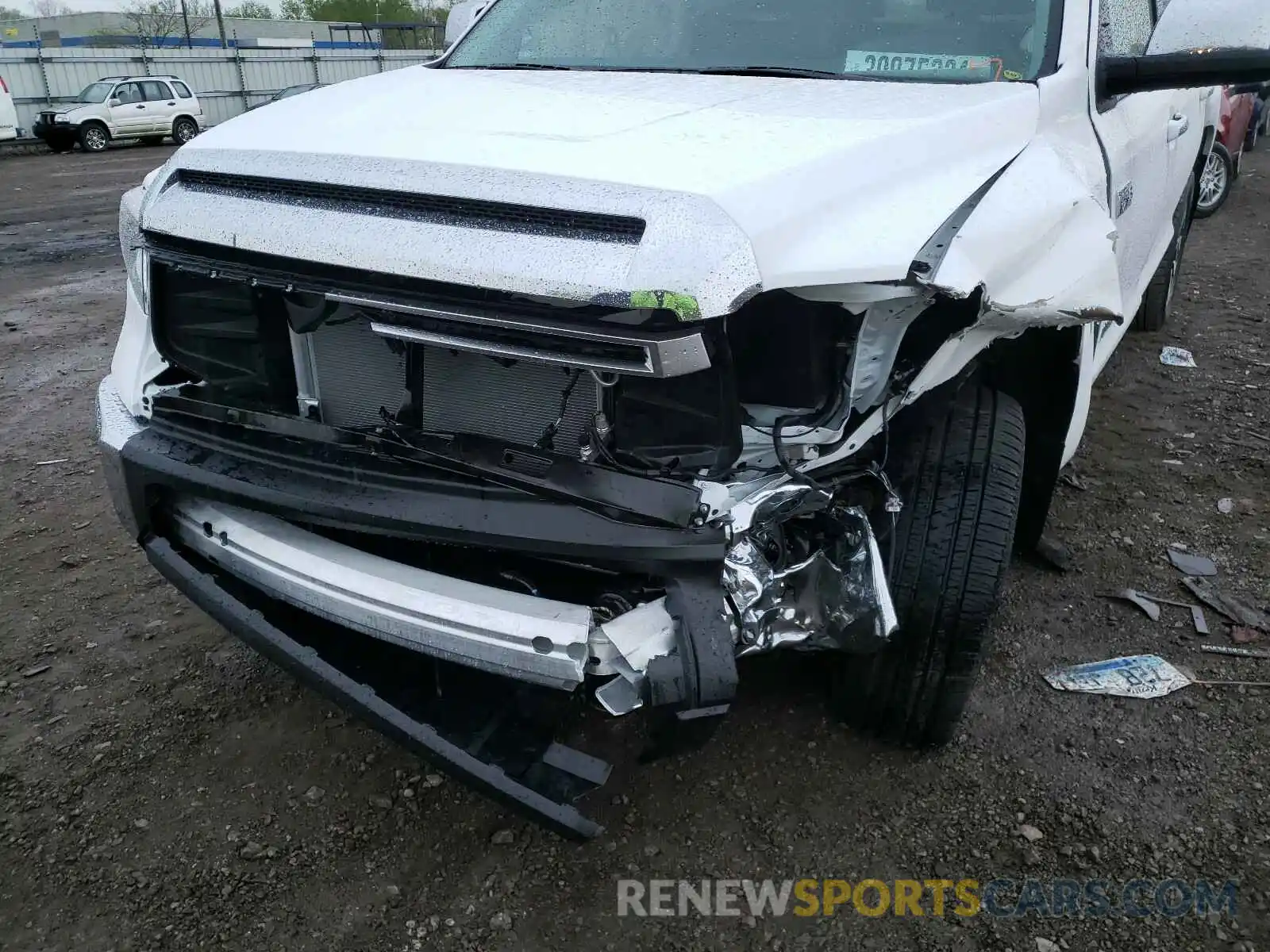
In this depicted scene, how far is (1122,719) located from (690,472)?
1531mm

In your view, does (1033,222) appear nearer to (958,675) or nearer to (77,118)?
(958,675)

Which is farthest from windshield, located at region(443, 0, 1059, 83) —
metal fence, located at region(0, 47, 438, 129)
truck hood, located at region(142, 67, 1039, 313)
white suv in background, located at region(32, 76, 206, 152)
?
white suv in background, located at region(32, 76, 206, 152)

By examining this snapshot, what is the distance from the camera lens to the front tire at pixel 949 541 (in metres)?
2.20

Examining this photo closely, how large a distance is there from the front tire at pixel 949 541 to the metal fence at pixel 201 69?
19.7 metres

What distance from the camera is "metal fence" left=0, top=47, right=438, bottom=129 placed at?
836 inches

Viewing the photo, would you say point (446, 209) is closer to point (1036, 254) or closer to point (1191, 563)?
point (1036, 254)

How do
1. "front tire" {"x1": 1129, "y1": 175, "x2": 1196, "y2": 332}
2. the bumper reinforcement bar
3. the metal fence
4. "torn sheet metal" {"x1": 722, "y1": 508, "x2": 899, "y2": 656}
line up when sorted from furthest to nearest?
the metal fence < "front tire" {"x1": 1129, "y1": 175, "x2": 1196, "y2": 332} < "torn sheet metal" {"x1": 722, "y1": 508, "x2": 899, "y2": 656} < the bumper reinforcement bar

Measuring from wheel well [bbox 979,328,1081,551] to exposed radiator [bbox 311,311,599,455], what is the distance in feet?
3.45

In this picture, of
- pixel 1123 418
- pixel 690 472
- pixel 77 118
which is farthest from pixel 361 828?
pixel 77 118

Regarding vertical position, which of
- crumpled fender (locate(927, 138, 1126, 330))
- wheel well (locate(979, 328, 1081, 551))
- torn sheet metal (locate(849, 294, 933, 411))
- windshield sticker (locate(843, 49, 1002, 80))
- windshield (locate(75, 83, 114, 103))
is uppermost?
windshield sticker (locate(843, 49, 1002, 80))

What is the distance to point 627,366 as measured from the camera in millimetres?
1646

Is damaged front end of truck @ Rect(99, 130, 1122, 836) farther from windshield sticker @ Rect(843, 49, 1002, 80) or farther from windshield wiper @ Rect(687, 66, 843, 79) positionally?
windshield wiper @ Rect(687, 66, 843, 79)

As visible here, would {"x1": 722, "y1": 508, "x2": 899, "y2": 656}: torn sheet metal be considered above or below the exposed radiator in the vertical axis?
below

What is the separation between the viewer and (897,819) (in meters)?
2.27
